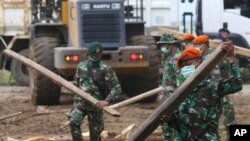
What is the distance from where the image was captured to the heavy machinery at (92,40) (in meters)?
16.0

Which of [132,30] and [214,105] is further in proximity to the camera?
[132,30]

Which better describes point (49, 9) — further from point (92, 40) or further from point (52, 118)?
point (52, 118)

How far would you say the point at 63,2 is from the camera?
17.4m

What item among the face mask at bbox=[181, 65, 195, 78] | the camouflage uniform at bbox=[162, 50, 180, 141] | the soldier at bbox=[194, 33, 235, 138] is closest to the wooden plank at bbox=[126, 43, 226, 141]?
the face mask at bbox=[181, 65, 195, 78]

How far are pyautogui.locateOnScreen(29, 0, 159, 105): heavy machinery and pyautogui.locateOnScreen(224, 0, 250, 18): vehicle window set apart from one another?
5.33 m

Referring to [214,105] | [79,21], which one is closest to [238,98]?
[79,21]

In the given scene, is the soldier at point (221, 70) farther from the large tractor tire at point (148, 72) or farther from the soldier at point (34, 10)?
the soldier at point (34, 10)

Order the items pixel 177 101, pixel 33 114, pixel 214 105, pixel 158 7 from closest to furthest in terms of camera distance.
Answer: pixel 177 101
pixel 214 105
pixel 33 114
pixel 158 7

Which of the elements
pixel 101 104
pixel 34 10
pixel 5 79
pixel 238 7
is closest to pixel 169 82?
pixel 101 104

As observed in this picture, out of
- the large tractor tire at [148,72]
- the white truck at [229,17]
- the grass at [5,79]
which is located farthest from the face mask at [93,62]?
the grass at [5,79]

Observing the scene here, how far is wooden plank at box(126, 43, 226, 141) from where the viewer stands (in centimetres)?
704

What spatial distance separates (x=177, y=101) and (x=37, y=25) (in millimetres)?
10625

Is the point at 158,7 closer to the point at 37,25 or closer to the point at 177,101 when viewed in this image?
the point at 37,25

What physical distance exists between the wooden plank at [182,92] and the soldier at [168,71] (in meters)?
2.95
